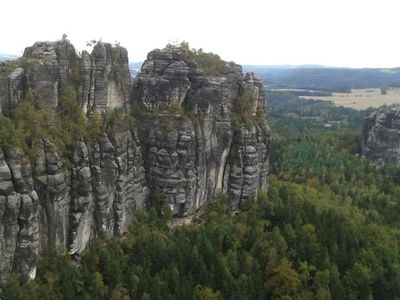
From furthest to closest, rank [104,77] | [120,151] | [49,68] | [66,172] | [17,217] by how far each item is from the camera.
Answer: [120,151]
[104,77]
[49,68]
[66,172]
[17,217]

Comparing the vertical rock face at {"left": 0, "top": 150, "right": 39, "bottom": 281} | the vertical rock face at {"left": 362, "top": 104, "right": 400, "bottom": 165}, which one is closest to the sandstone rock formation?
the vertical rock face at {"left": 0, "top": 150, "right": 39, "bottom": 281}

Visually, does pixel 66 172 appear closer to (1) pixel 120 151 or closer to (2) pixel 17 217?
A: (2) pixel 17 217

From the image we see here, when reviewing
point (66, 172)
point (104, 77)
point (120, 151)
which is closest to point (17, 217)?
point (66, 172)

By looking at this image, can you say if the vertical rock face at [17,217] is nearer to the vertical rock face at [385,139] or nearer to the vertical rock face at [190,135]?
the vertical rock face at [190,135]

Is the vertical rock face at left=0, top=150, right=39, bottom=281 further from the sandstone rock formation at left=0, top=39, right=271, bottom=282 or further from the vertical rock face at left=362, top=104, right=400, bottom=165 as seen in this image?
the vertical rock face at left=362, top=104, right=400, bottom=165

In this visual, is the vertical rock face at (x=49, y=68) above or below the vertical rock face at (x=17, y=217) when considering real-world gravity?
above

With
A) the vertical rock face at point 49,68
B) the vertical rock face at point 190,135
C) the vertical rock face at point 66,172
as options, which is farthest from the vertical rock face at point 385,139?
the vertical rock face at point 49,68
